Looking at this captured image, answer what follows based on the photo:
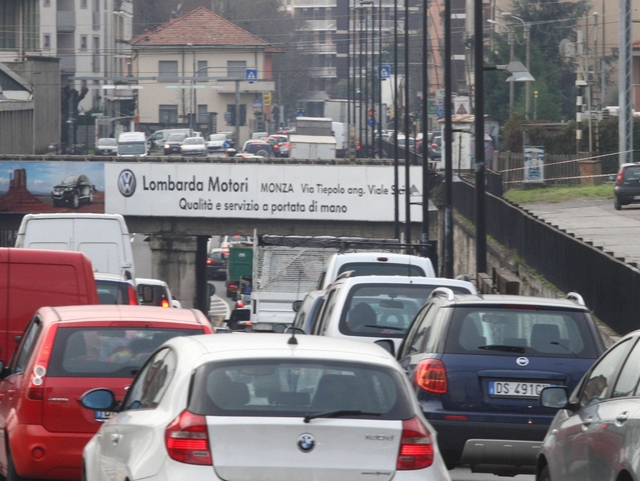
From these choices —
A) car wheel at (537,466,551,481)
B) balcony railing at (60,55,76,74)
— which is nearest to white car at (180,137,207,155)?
balcony railing at (60,55,76,74)

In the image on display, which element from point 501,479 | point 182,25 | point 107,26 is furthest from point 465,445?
point 182,25

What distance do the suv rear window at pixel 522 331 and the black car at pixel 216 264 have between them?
6536 cm

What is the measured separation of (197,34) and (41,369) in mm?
114982

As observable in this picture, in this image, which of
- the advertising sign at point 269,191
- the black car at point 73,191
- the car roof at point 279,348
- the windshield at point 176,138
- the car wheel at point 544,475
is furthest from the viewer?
the windshield at point 176,138

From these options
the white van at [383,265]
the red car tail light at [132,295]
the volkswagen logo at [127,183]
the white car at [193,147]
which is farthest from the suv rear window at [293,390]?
the white car at [193,147]

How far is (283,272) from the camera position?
2734 centimetres

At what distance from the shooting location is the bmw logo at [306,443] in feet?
17.9

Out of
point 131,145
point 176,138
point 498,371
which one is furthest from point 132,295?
point 176,138

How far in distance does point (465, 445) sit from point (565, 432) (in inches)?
79.4

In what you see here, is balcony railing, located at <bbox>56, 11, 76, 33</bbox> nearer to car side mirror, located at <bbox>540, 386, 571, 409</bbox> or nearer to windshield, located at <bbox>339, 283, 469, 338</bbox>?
windshield, located at <bbox>339, 283, 469, 338</bbox>

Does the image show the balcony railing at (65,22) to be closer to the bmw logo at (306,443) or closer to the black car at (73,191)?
the black car at (73,191)

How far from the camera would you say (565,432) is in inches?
272

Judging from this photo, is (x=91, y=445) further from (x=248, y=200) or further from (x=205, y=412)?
(x=248, y=200)

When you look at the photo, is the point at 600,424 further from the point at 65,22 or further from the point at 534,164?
the point at 65,22
